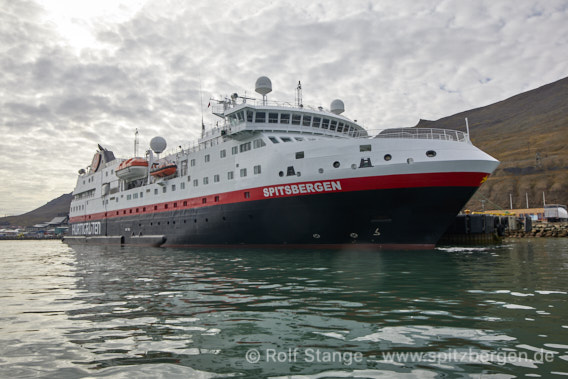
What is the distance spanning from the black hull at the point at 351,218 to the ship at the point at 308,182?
0.19 ft

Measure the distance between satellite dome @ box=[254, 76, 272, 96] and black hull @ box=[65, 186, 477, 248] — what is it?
10109 millimetres

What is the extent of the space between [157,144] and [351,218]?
29.6m

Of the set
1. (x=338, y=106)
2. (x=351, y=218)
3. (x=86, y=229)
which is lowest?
(x=86, y=229)

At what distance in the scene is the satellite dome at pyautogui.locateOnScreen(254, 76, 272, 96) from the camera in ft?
98.7

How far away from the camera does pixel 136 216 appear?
39.3 metres

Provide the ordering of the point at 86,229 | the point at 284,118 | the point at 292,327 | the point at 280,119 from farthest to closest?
the point at 86,229 < the point at 284,118 < the point at 280,119 < the point at 292,327

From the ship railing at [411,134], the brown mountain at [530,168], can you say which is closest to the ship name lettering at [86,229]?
the ship railing at [411,134]

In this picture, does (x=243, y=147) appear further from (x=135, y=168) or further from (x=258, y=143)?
(x=135, y=168)

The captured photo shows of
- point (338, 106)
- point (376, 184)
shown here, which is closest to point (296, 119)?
point (338, 106)

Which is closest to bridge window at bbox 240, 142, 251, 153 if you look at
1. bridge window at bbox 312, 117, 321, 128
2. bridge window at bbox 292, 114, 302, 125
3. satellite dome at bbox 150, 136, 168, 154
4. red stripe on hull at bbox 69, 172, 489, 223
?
red stripe on hull at bbox 69, 172, 489, 223

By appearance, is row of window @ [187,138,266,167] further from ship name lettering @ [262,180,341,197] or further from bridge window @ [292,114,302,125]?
ship name lettering @ [262,180,341,197]

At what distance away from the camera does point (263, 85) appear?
30109 mm

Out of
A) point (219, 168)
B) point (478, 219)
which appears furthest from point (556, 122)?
point (219, 168)

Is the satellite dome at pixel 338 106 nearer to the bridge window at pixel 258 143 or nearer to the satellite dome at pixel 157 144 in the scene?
the bridge window at pixel 258 143
